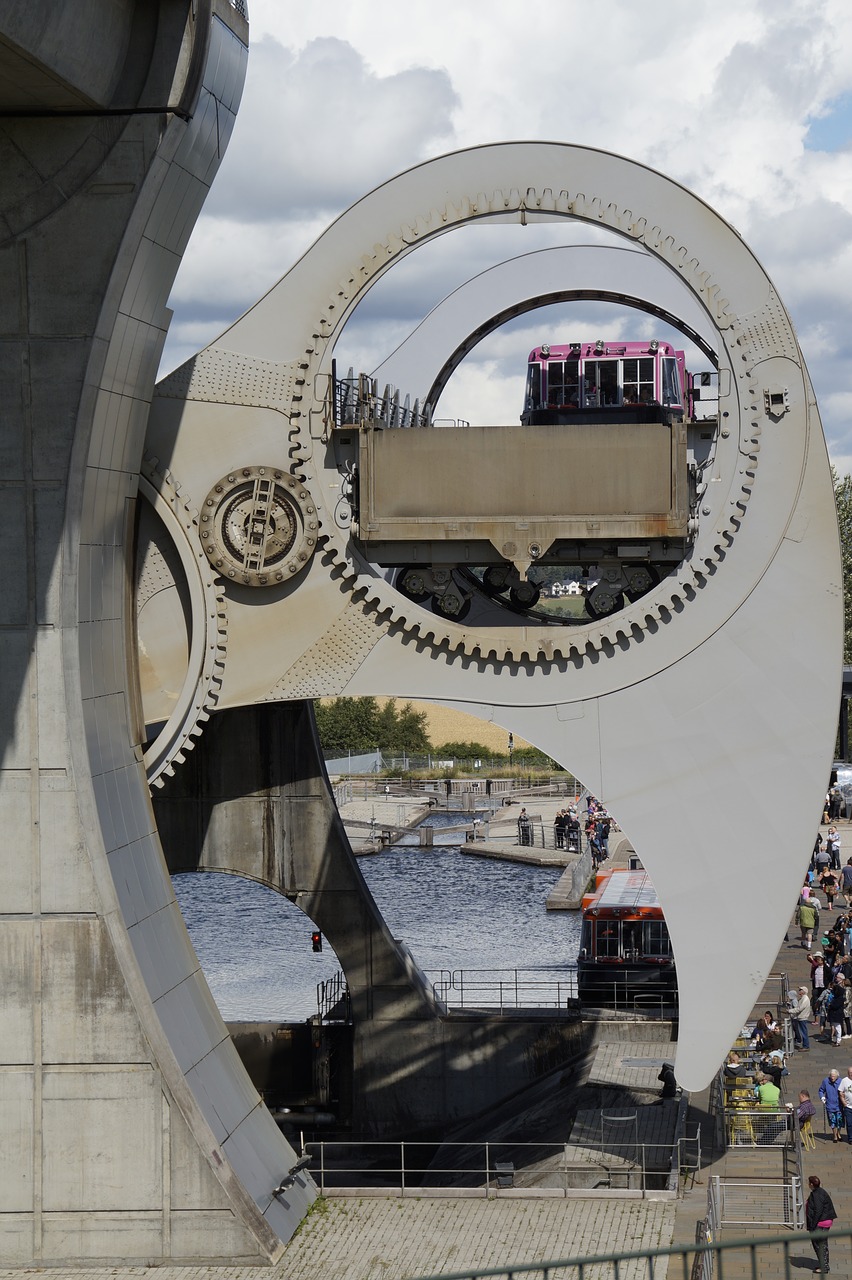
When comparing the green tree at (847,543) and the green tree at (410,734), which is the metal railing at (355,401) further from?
the green tree at (410,734)

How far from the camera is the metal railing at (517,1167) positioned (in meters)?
19.7

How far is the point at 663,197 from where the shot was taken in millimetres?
20781

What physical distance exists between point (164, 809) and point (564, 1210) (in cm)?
1106

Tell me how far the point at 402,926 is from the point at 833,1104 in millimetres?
33775

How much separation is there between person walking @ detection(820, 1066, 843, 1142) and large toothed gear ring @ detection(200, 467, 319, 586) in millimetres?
10158

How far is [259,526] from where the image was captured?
21172 millimetres

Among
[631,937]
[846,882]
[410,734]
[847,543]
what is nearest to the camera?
[631,937]

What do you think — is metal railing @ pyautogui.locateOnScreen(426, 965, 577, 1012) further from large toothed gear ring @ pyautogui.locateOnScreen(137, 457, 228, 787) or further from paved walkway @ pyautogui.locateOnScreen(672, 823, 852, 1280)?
large toothed gear ring @ pyautogui.locateOnScreen(137, 457, 228, 787)

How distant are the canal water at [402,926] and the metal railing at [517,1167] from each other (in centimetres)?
1339

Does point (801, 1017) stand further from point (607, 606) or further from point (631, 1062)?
point (607, 606)

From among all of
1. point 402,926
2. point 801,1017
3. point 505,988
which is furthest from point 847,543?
point 801,1017

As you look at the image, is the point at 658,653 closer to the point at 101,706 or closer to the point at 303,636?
the point at 303,636

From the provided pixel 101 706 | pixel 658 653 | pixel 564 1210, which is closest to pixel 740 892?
pixel 658 653

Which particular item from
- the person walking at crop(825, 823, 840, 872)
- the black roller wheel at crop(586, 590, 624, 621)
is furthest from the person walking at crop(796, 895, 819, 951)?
the black roller wheel at crop(586, 590, 624, 621)
